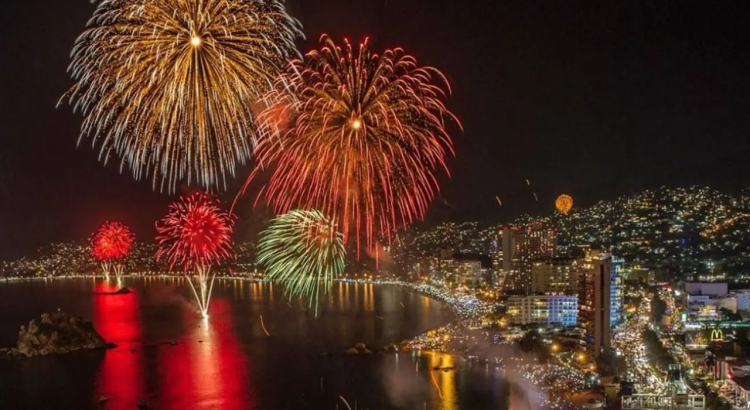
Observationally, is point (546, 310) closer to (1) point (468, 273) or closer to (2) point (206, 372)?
(2) point (206, 372)

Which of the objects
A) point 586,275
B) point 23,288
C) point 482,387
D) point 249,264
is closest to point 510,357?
point 482,387

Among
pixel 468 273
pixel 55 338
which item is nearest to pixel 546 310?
pixel 468 273

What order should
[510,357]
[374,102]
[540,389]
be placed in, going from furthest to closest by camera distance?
[510,357], [540,389], [374,102]

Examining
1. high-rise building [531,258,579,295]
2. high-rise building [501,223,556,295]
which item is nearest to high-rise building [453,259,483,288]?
high-rise building [501,223,556,295]

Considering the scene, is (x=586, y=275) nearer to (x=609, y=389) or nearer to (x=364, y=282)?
(x=609, y=389)

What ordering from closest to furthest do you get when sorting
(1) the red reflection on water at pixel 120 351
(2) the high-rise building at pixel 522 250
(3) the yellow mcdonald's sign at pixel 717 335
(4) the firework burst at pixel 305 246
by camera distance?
(4) the firework burst at pixel 305 246
(3) the yellow mcdonald's sign at pixel 717 335
(1) the red reflection on water at pixel 120 351
(2) the high-rise building at pixel 522 250

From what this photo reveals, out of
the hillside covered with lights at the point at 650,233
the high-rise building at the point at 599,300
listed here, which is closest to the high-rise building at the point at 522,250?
the hillside covered with lights at the point at 650,233

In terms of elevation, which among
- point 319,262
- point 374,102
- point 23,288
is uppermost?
point 374,102

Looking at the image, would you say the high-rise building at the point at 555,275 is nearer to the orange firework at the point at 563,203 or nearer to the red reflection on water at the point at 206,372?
the orange firework at the point at 563,203
